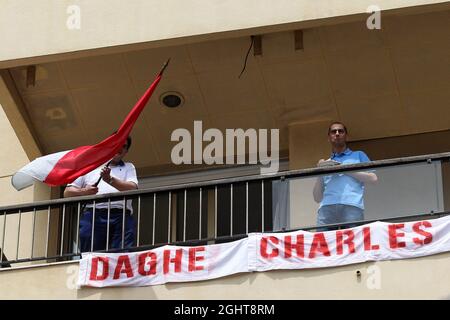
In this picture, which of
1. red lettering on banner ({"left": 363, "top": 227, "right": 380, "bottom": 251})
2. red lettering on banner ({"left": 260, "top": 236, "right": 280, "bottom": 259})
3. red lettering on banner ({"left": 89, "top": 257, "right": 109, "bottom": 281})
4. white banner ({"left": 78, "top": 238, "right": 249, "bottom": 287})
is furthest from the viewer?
red lettering on banner ({"left": 89, "top": 257, "right": 109, "bottom": 281})

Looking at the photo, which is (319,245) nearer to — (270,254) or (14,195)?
(270,254)

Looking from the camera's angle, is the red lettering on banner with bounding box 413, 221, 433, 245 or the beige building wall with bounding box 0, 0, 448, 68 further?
the beige building wall with bounding box 0, 0, 448, 68

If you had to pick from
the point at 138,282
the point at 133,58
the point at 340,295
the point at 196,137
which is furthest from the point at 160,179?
the point at 340,295

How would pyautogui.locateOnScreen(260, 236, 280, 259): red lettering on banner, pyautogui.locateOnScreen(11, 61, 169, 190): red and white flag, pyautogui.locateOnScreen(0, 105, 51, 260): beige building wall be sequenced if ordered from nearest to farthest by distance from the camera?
pyautogui.locateOnScreen(260, 236, 280, 259): red lettering on banner < pyautogui.locateOnScreen(11, 61, 169, 190): red and white flag < pyautogui.locateOnScreen(0, 105, 51, 260): beige building wall

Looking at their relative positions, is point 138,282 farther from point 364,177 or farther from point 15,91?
point 15,91

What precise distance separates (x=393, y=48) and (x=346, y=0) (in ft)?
3.41

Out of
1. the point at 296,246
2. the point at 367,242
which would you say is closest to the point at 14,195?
the point at 296,246

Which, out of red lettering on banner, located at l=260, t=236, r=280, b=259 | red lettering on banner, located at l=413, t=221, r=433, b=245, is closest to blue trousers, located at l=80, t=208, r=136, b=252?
red lettering on banner, located at l=260, t=236, r=280, b=259

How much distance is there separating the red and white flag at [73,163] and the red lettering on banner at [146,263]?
129 cm

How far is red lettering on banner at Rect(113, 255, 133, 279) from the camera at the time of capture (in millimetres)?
12297

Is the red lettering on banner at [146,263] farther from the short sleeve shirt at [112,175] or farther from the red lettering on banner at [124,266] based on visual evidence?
the short sleeve shirt at [112,175]

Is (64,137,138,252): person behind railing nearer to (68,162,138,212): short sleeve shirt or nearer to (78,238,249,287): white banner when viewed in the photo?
(68,162,138,212): short sleeve shirt

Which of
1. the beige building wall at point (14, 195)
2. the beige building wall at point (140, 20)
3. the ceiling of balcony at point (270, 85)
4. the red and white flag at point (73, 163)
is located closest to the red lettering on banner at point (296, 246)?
the red and white flag at point (73, 163)

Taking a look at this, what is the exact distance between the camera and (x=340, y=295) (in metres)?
11.6
